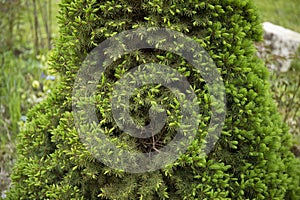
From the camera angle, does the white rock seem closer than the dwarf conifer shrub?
No

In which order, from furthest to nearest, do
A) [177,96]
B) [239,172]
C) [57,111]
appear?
[57,111] < [239,172] < [177,96]

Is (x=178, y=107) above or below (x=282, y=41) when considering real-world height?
above

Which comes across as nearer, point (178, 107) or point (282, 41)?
point (178, 107)

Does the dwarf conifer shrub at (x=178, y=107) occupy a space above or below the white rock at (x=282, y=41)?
above

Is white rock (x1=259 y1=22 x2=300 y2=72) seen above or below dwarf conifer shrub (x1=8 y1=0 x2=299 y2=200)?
below

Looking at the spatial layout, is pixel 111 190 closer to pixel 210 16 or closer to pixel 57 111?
pixel 57 111

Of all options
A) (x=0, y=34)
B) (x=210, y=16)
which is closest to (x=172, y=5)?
(x=210, y=16)

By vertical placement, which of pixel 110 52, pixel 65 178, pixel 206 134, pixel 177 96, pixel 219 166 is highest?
pixel 110 52

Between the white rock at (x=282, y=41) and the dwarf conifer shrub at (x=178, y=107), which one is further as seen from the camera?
the white rock at (x=282, y=41)
